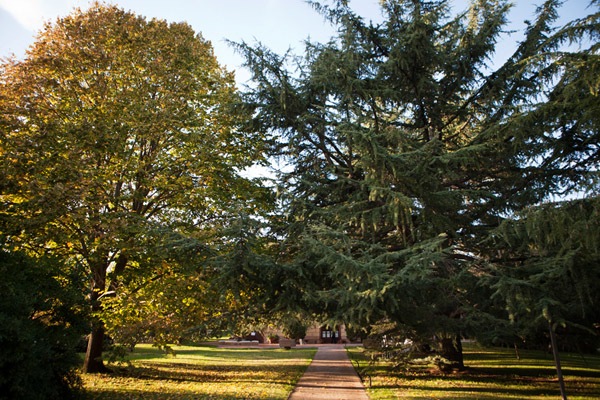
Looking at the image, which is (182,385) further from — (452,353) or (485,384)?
(452,353)

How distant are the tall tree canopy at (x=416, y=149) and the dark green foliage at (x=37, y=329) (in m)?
4.53

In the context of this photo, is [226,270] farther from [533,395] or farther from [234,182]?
[533,395]

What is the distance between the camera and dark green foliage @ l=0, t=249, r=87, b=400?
20.4 ft

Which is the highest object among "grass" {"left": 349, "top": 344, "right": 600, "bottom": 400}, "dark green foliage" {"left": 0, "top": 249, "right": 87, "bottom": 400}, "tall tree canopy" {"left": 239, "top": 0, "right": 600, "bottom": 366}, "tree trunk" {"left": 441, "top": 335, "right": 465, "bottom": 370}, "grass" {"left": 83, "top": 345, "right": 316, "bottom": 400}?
"tall tree canopy" {"left": 239, "top": 0, "right": 600, "bottom": 366}

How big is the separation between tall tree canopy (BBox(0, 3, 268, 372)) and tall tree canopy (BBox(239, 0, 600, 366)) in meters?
2.14

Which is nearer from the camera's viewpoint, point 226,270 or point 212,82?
point 226,270

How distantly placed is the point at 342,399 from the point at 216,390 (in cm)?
357

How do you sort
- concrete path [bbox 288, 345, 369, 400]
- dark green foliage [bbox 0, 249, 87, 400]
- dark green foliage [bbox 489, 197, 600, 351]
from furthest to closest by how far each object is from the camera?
concrete path [bbox 288, 345, 369, 400], dark green foliage [bbox 0, 249, 87, 400], dark green foliage [bbox 489, 197, 600, 351]

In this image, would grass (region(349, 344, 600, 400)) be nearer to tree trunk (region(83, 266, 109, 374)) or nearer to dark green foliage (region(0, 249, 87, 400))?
dark green foliage (region(0, 249, 87, 400))

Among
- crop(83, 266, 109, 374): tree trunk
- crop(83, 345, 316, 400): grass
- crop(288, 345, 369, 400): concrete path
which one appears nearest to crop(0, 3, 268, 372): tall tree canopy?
crop(83, 266, 109, 374): tree trunk

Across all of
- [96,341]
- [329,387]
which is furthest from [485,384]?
[96,341]

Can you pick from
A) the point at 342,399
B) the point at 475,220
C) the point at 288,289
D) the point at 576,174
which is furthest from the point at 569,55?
the point at 342,399

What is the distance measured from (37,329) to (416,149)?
28.1 ft

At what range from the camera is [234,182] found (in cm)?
1199
